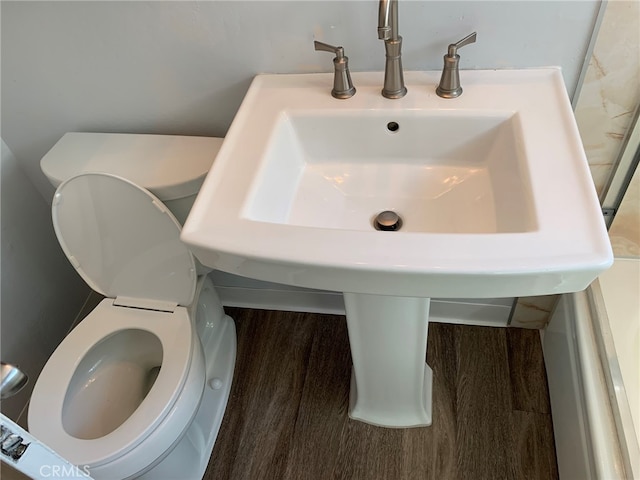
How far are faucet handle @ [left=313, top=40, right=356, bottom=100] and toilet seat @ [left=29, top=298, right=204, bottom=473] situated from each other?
0.66 meters

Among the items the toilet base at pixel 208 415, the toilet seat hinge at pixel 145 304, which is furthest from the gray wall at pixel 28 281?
the toilet base at pixel 208 415

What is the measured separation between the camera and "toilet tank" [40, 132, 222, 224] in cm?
115

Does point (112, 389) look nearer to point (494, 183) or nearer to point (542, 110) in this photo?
point (494, 183)

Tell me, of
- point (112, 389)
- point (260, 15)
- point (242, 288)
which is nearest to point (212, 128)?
point (260, 15)

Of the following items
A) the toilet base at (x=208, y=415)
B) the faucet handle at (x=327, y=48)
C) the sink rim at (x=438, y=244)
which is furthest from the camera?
the toilet base at (x=208, y=415)

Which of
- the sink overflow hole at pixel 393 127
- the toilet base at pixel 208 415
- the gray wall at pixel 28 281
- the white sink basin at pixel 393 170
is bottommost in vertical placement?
the toilet base at pixel 208 415

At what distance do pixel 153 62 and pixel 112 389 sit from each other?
818 millimetres

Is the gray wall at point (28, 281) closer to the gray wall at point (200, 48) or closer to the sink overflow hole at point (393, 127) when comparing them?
the gray wall at point (200, 48)

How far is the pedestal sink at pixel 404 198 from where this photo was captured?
734mm

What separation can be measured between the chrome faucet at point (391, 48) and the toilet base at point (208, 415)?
88cm

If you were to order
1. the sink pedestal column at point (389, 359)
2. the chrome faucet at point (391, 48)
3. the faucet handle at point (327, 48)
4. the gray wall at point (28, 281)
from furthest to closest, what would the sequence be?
the gray wall at point (28, 281)
the sink pedestal column at point (389, 359)
the faucet handle at point (327, 48)
the chrome faucet at point (391, 48)

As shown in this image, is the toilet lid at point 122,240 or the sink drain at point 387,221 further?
the toilet lid at point 122,240

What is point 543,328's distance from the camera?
1575 mm

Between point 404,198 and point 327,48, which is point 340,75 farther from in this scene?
point 404,198
